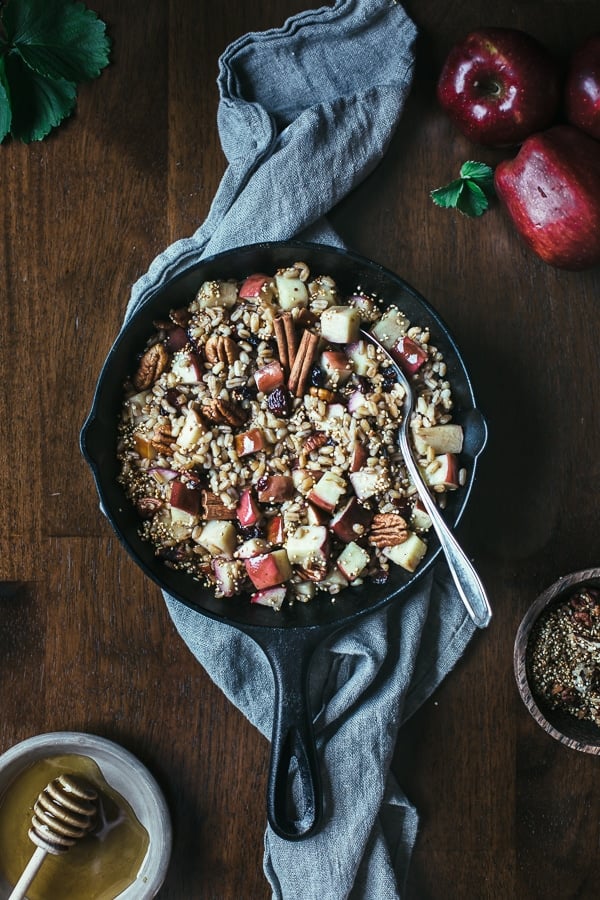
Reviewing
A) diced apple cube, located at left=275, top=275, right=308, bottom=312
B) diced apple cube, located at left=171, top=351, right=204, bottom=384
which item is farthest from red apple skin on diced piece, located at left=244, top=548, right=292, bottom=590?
diced apple cube, located at left=275, top=275, right=308, bottom=312

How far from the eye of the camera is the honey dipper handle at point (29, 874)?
4.95 feet

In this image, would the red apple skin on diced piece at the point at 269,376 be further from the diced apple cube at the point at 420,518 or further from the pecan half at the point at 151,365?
the diced apple cube at the point at 420,518

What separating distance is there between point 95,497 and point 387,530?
0.56m

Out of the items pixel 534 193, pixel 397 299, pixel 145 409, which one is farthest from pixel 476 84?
pixel 145 409

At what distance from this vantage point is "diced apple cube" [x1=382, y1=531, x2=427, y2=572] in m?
1.45

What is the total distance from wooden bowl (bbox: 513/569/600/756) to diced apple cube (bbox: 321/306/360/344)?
23.3 inches

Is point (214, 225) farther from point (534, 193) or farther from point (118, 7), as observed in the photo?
point (534, 193)

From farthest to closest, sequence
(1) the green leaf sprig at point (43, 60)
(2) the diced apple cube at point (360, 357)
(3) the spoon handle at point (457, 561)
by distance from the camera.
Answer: (1) the green leaf sprig at point (43, 60), (2) the diced apple cube at point (360, 357), (3) the spoon handle at point (457, 561)

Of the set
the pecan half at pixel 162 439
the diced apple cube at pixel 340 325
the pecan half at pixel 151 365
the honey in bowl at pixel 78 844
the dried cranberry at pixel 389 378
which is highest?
the diced apple cube at pixel 340 325

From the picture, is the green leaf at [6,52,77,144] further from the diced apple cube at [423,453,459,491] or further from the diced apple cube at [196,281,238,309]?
the diced apple cube at [423,453,459,491]

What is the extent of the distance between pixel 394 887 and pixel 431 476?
2.57ft

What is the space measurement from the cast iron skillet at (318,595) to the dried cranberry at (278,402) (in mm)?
233

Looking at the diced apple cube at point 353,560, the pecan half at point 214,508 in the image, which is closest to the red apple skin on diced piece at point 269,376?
the pecan half at point 214,508

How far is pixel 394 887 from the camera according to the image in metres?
1.58
